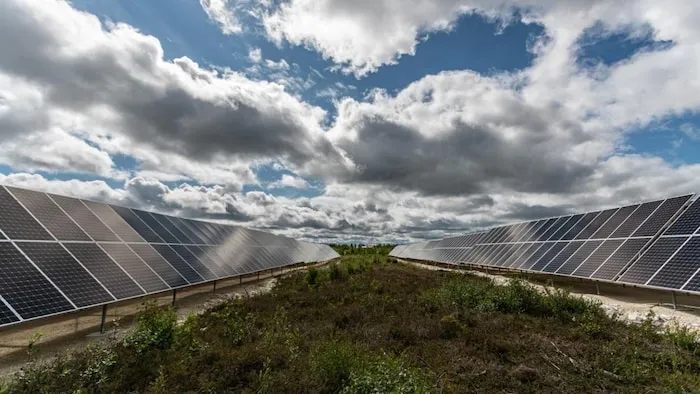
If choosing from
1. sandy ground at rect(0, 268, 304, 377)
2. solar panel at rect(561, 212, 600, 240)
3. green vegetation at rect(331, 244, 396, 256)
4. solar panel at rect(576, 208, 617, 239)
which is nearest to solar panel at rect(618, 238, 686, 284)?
solar panel at rect(576, 208, 617, 239)

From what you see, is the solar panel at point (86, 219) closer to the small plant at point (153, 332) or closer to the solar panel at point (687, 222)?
the small plant at point (153, 332)

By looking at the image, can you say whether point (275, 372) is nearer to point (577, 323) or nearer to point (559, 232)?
point (577, 323)

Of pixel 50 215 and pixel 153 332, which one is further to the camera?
pixel 50 215

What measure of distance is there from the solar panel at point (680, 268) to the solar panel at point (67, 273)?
19188mm

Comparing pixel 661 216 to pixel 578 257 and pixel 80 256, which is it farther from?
pixel 80 256

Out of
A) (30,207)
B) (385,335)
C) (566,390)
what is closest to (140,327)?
(385,335)

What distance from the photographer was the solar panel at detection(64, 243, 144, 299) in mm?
11227

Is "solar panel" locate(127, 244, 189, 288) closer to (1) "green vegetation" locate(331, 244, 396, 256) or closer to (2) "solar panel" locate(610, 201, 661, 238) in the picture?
(2) "solar panel" locate(610, 201, 661, 238)

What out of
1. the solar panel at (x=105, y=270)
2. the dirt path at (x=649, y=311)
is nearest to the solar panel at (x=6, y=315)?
the solar panel at (x=105, y=270)

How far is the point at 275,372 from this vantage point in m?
7.21

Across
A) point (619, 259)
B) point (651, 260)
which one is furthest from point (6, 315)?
point (619, 259)

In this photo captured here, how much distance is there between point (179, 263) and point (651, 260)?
21.2 meters

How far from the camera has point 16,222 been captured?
11.0 metres

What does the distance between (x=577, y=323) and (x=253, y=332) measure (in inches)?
402
